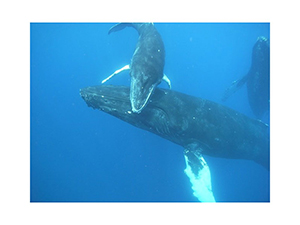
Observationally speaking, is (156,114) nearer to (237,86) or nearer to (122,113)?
(122,113)

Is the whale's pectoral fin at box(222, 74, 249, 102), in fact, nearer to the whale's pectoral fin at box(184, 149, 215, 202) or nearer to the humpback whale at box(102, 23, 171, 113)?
the humpback whale at box(102, 23, 171, 113)

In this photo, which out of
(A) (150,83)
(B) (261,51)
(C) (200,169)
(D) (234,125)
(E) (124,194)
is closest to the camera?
(A) (150,83)

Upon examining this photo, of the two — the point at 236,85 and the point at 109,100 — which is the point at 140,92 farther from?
the point at 236,85

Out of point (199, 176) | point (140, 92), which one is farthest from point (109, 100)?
point (199, 176)

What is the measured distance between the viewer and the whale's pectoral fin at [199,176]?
6.91 m

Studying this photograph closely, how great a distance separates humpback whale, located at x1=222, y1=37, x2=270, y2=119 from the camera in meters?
11.2

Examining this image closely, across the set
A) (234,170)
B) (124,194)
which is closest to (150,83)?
(124,194)

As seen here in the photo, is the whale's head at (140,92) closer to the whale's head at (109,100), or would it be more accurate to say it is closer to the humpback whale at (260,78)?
the whale's head at (109,100)

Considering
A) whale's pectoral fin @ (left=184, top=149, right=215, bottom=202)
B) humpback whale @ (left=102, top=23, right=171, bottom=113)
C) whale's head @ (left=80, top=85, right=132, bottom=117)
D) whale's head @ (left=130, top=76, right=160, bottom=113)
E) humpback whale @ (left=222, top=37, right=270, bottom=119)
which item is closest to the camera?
whale's head @ (left=130, top=76, right=160, bottom=113)

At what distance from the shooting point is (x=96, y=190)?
61.7ft

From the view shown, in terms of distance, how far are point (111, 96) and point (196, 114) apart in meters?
2.94

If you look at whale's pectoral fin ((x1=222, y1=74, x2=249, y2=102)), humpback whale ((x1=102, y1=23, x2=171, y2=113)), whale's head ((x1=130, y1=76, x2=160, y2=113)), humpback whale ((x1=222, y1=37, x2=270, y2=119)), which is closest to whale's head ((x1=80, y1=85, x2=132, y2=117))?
humpback whale ((x1=102, y1=23, x2=171, y2=113))

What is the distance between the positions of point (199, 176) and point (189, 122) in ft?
6.12

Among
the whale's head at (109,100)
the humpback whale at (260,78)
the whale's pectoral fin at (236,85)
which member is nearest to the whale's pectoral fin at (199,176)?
the whale's head at (109,100)
